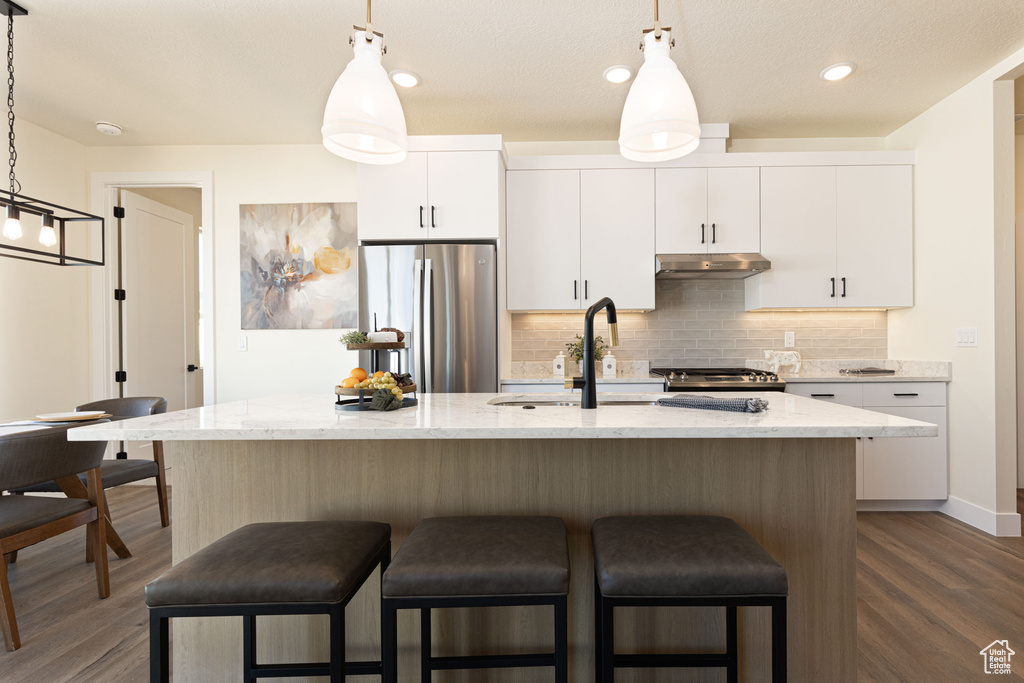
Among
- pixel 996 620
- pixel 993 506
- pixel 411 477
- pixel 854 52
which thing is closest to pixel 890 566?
pixel 996 620

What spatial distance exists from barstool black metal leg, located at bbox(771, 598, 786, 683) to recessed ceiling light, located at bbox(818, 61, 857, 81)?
3.07 meters

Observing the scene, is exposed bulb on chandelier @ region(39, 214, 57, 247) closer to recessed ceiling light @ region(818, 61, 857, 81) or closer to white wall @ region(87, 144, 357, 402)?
white wall @ region(87, 144, 357, 402)

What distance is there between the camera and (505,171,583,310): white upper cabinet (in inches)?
151

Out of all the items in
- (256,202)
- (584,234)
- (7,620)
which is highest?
(256,202)

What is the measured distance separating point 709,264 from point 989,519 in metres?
2.21

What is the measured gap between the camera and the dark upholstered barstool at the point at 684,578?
1.22 m

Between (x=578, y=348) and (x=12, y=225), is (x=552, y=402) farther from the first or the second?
(x=12, y=225)

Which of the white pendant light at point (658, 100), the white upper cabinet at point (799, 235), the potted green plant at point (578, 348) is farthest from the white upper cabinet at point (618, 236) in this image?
the white pendant light at point (658, 100)

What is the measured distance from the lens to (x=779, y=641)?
1238 mm

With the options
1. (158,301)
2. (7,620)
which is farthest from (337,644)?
(158,301)

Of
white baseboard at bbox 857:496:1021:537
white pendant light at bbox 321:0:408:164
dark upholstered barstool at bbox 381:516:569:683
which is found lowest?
white baseboard at bbox 857:496:1021:537

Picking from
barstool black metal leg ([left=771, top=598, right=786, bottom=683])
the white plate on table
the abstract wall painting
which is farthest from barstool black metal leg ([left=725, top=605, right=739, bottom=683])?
the abstract wall painting

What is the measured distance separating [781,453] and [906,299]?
9.76 ft

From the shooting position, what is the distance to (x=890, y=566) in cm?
267
